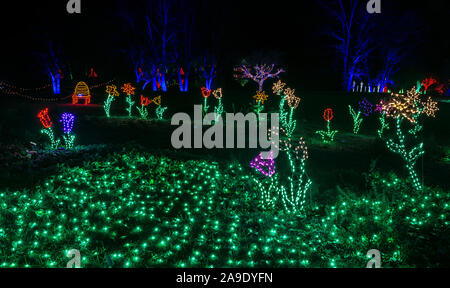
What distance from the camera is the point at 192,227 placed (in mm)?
4246

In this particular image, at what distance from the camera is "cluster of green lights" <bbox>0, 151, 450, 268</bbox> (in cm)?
361

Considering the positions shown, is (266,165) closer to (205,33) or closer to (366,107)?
(366,107)

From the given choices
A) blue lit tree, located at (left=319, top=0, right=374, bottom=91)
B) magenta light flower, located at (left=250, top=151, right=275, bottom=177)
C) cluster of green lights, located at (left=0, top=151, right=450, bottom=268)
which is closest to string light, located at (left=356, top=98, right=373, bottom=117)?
cluster of green lights, located at (left=0, top=151, right=450, bottom=268)

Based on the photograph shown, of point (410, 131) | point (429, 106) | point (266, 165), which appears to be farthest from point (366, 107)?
point (266, 165)

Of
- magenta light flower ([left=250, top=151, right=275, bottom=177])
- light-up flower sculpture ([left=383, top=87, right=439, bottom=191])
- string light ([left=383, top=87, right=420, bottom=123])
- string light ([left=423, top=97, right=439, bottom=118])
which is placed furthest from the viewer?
string light ([left=423, top=97, right=439, bottom=118])

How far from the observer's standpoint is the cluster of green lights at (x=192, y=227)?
3.61 meters

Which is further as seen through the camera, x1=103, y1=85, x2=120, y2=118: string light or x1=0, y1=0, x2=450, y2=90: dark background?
x1=0, y1=0, x2=450, y2=90: dark background

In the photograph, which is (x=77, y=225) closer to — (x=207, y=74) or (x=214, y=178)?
(x=214, y=178)
